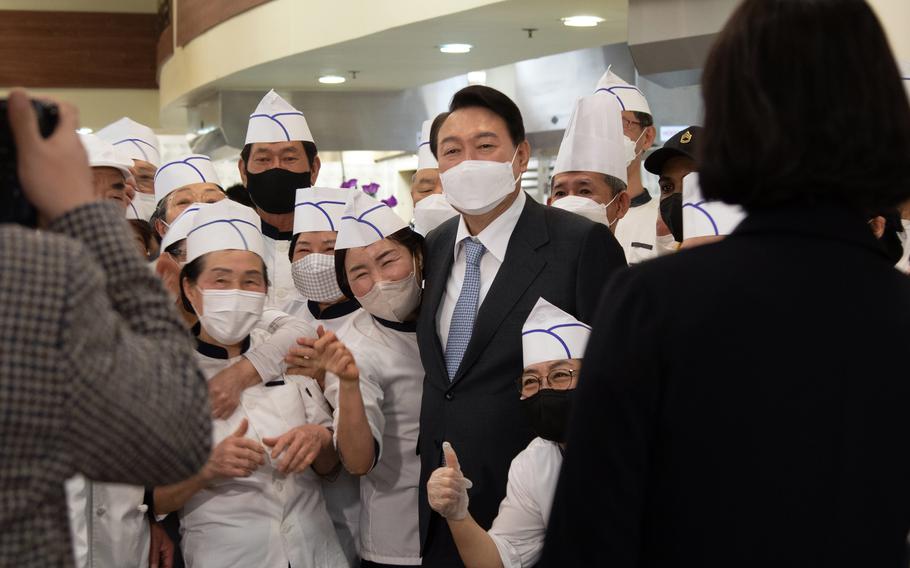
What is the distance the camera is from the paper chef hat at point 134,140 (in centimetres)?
464

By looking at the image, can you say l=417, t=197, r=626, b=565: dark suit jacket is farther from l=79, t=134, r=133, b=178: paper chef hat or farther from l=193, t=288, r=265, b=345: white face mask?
l=79, t=134, r=133, b=178: paper chef hat

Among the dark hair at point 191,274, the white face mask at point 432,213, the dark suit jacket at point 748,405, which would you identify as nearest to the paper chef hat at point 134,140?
the white face mask at point 432,213

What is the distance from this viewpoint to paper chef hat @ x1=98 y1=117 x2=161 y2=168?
183 inches

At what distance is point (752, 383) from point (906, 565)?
0.98 ft

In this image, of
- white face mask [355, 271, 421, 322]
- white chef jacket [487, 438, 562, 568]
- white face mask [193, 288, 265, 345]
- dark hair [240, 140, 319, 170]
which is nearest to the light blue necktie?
white face mask [355, 271, 421, 322]

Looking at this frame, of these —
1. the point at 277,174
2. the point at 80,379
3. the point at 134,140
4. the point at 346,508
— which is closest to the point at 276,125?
the point at 277,174

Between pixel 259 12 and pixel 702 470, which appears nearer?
pixel 702 470

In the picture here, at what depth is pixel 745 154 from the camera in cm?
124

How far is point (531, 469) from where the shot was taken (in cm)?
248

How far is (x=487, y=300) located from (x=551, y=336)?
0.23 metres

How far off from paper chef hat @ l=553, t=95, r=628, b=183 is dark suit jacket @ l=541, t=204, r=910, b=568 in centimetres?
222

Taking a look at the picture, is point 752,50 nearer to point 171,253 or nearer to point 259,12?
point 171,253

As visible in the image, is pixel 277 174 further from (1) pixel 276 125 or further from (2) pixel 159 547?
(2) pixel 159 547

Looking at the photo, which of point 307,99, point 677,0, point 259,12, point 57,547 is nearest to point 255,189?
point 677,0
